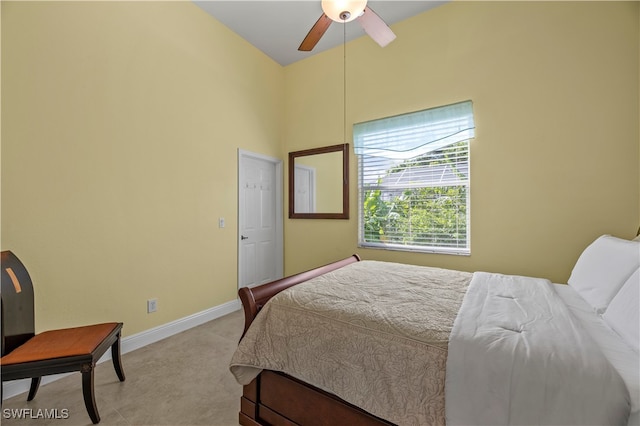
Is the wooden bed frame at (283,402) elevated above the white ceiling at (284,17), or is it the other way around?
the white ceiling at (284,17)

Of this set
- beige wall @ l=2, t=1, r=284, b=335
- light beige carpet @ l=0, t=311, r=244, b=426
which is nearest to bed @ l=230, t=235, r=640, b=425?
light beige carpet @ l=0, t=311, r=244, b=426

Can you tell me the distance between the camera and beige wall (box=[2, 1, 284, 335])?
6.09 feet

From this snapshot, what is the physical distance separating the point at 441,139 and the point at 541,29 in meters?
1.22

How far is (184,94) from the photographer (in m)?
2.81

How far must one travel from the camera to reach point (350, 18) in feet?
6.50

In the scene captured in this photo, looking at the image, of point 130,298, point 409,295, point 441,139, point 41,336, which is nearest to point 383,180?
point 441,139

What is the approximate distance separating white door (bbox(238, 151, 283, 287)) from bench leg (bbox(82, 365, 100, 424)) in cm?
197

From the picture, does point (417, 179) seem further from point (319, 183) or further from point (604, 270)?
point (604, 270)

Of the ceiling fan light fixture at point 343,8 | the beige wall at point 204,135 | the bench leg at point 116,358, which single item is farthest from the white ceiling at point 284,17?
the bench leg at point 116,358

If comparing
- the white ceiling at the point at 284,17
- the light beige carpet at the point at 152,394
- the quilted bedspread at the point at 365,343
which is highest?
the white ceiling at the point at 284,17

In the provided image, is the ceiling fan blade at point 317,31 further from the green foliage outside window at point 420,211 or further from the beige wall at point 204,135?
the green foliage outside window at point 420,211

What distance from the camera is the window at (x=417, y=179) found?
2.85 m

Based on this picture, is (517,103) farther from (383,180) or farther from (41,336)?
(41,336)

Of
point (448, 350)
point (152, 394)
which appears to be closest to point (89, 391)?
point (152, 394)
